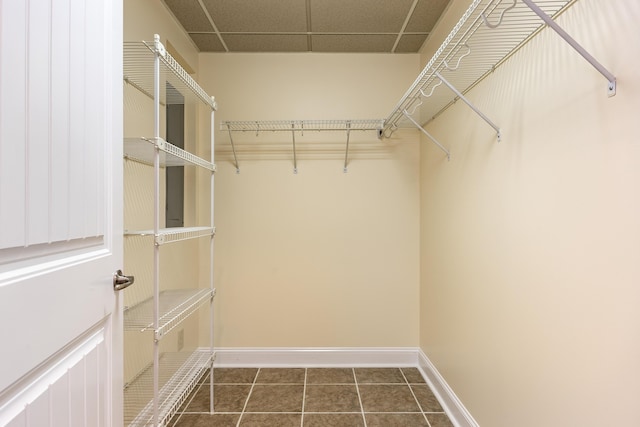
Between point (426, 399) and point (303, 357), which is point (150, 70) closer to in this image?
point (303, 357)

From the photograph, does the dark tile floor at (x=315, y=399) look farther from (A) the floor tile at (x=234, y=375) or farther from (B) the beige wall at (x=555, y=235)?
(B) the beige wall at (x=555, y=235)

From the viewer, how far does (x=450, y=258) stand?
194 centimetres

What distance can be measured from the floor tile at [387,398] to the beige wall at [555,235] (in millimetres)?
398

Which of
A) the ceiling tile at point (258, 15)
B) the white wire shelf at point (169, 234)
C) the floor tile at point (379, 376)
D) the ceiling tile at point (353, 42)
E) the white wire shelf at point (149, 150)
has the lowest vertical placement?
the floor tile at point (379, 376)


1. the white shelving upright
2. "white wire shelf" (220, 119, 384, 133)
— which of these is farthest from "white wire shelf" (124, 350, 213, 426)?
"white wire shelf" (220, 119, 384, 133)

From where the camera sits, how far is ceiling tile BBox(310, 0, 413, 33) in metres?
1.90

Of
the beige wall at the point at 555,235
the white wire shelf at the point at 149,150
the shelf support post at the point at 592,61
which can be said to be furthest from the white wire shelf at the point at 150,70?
the beige wall at the point at 555,235

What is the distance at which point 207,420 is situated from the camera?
1.85m

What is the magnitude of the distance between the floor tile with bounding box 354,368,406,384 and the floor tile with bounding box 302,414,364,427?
390 mm

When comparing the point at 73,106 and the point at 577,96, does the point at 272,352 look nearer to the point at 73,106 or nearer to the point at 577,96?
the point at 73,106

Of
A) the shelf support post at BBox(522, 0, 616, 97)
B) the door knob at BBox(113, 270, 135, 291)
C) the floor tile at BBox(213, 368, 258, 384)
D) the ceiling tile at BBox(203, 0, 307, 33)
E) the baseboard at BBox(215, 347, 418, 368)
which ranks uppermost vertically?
the ceiling tile at BBox(203, 0, 307, 33)

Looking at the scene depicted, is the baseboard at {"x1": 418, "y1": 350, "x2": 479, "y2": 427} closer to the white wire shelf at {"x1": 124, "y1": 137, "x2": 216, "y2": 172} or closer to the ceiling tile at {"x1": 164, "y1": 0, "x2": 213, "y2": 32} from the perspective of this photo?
the white wire shelf at {"x1": 124, "y1": 137, "x2": 216, "y2": 172}

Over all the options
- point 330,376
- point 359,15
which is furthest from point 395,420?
point 359,15

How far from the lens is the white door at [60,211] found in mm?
535
